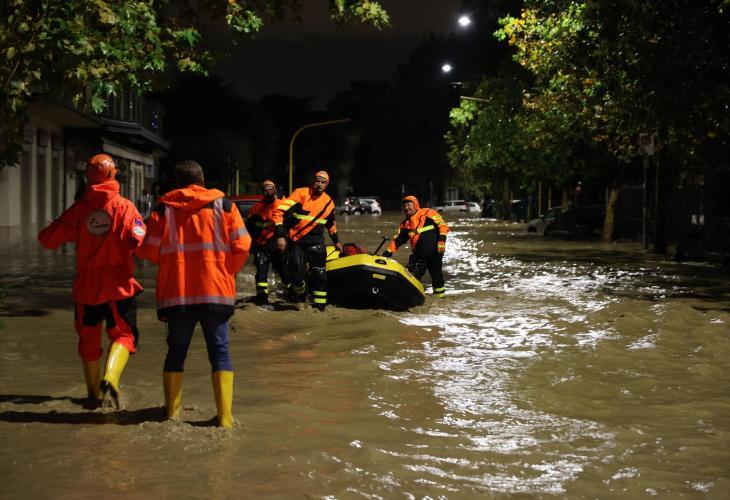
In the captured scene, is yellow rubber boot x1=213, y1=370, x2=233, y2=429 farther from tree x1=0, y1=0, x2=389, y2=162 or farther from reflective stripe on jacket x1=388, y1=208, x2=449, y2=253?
reflective stripe on jacket x1=388, y1=208, x2=449, y2=253

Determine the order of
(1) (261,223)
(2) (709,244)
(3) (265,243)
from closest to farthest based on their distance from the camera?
(3) (265,243) < (1) (261,223) < (2) (709,244)

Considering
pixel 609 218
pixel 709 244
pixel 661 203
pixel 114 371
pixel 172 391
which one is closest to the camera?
pixel 172 391

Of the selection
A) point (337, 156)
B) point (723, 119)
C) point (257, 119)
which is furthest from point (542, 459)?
point (337, 156)

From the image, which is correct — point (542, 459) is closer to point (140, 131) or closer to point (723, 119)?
point (723, 119)

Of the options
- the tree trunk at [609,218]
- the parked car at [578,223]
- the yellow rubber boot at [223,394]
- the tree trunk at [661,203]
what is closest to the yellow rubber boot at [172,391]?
the yellow rubber boot at [223,394]

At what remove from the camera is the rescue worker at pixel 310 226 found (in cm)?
1209

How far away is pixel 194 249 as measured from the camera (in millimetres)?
6301

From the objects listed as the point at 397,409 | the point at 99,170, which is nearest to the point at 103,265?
the point at 99,170

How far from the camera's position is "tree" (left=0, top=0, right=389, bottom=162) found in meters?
10.6

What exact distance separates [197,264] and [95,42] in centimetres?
593

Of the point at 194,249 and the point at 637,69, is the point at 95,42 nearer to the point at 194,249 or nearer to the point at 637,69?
the point at 194,249

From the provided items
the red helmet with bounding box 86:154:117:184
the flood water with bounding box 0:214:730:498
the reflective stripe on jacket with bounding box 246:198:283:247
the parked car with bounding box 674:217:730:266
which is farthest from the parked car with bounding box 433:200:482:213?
the red helmet with bounding box 86:154:117:184

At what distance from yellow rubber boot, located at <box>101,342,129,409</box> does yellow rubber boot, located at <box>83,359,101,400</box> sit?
0.17 metres

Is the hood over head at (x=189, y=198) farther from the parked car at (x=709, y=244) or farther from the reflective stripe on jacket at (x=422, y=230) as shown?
the parked car at (x=709, y=244)
